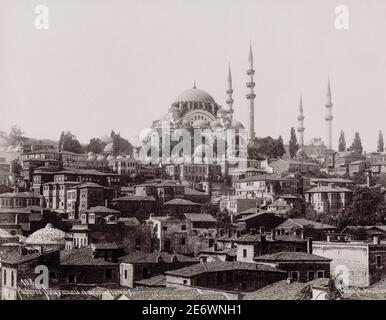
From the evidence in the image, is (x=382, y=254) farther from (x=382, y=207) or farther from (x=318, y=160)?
(x=318, y=160)

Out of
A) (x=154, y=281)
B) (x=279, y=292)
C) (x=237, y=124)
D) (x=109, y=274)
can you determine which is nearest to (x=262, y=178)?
(x=237, y=124)

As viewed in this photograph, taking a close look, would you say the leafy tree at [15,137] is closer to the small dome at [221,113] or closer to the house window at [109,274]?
the small dome at [221,113]

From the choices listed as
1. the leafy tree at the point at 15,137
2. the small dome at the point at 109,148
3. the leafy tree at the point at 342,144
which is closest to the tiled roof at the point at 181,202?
the leafy tree at the point at 15,137

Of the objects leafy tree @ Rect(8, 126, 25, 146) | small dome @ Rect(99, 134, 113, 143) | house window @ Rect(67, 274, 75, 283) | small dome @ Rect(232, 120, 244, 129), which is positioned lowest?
house window @ Rect(67, 274, 75, 283)

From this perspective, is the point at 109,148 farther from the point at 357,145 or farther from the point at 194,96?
the point at 357,145

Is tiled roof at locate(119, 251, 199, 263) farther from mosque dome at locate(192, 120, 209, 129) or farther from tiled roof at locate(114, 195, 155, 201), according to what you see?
mosque dome at locate(192, 120, 209, 129)

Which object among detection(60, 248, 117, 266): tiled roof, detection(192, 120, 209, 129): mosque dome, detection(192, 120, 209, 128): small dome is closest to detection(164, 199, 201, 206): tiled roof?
detection(60, 248, 117, 266): tiled roof
